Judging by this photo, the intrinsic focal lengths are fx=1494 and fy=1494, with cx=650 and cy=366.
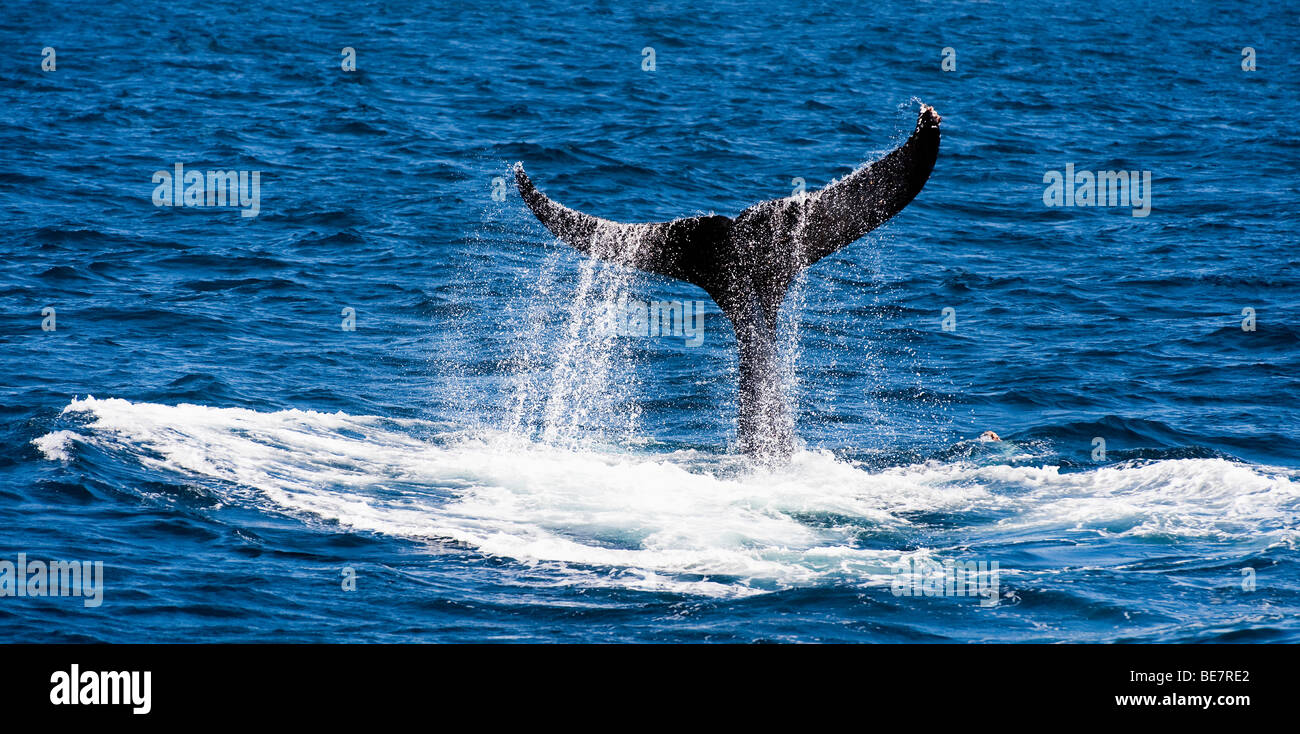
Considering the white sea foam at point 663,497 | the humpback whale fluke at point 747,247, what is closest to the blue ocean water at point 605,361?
the white sea foam at point 663,497

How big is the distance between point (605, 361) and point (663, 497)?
20.8ft

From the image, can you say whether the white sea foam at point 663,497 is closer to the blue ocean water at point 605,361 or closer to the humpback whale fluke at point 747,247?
the blue ocean water at point 605,361

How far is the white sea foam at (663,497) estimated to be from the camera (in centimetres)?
1057

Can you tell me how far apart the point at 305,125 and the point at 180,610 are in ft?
71.4

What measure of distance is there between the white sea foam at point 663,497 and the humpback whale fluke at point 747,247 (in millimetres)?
999

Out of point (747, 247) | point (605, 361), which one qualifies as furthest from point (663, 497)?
point (605, 361)

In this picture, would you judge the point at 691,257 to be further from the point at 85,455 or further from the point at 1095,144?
the point at 1095,144

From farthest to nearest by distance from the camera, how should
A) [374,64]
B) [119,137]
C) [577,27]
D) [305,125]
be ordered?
[577,27], [374,64], [305,125], [119,137]

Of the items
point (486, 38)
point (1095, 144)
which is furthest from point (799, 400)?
point (486, 38)

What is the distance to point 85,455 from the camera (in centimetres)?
1249

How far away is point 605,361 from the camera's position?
18.0 metres

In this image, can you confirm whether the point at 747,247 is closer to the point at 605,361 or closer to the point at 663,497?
the point at 663,497

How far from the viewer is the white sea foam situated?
10570mm

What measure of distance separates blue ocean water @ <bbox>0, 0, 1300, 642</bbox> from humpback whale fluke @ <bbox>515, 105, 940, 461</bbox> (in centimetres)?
102
